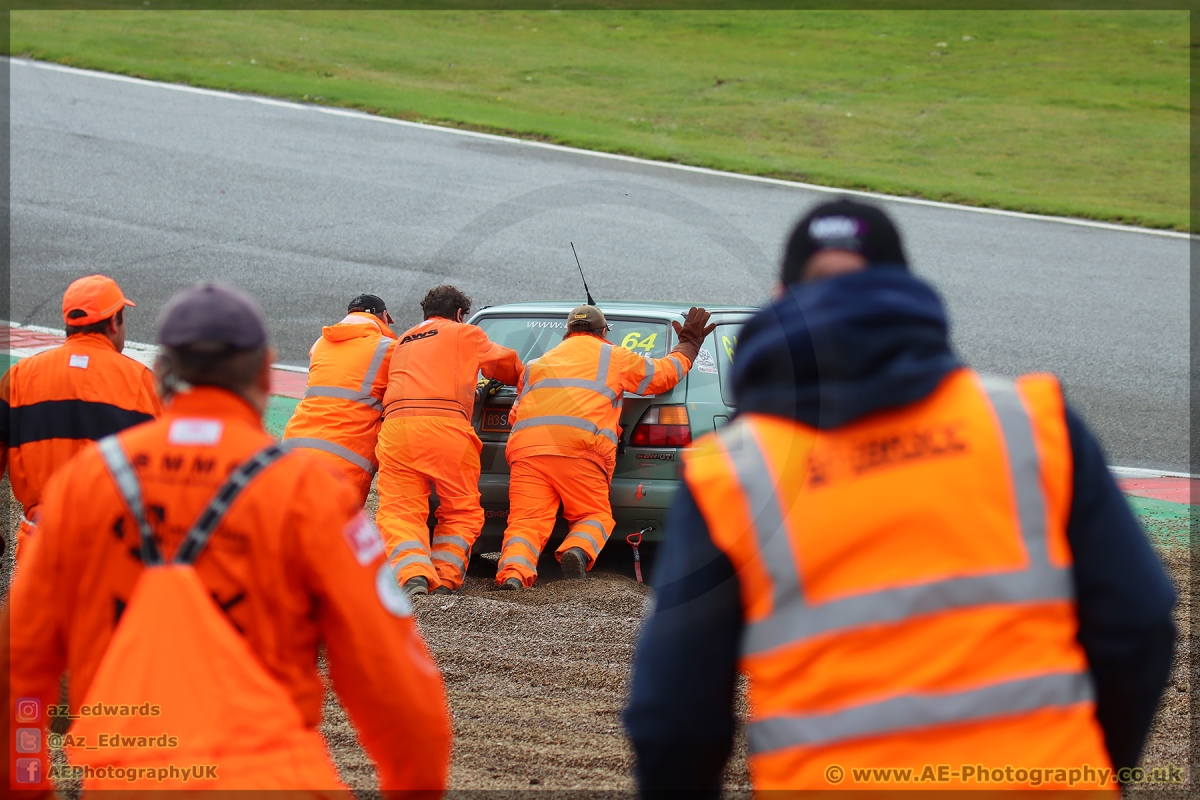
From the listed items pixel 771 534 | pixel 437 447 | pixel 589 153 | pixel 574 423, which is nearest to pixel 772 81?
pixel 589 153

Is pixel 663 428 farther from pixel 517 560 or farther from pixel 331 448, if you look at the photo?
pixel 331 448

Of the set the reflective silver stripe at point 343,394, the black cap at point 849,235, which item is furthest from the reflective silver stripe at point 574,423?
the black cap at point 849,235

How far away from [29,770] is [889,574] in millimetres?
1779

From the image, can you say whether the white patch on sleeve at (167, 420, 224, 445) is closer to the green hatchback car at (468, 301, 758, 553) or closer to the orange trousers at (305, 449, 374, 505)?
the green hatchback car at (468, 301, 758, 553)

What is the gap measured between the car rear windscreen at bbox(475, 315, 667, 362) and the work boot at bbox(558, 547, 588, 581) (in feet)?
4.32

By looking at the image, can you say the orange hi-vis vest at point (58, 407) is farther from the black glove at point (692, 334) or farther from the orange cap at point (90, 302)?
the black glove at point (692, 334)

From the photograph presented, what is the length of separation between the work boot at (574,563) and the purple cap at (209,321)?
4.50 metres

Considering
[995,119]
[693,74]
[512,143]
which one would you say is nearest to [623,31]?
[693,74]

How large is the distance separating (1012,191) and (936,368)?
19.4m

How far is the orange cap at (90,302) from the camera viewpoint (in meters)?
4.96

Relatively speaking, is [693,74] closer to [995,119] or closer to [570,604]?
[995,119]

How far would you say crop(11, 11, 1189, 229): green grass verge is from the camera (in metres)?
20.9

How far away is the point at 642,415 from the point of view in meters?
6.95

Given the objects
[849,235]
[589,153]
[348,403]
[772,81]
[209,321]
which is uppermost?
[772,81]
